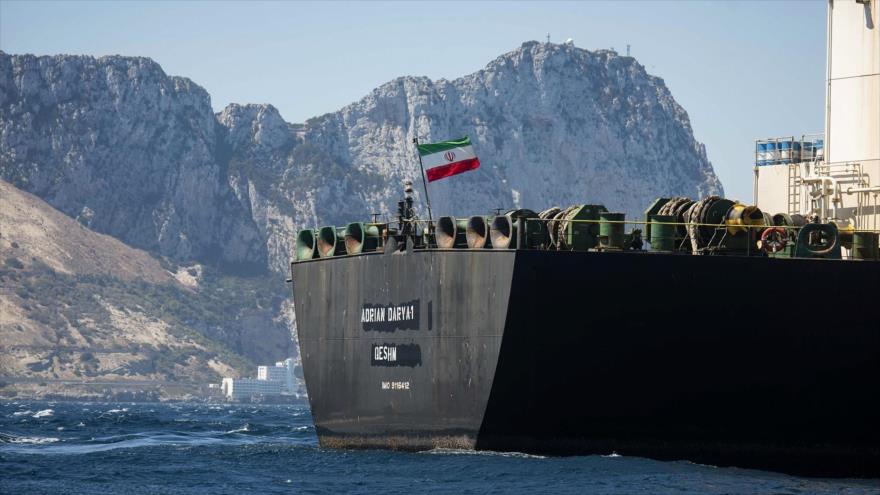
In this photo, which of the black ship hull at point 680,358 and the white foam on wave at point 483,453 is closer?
the black ship hull at point 680,358

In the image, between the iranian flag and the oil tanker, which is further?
the iranian flag

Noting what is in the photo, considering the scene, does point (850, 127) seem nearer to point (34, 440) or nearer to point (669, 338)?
point (669, 338)

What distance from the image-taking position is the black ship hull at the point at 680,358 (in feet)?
130

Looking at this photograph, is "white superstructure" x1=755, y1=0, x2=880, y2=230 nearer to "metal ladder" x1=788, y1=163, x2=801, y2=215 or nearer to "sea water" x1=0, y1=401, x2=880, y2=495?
"metal ladder" x1=788, y1=163, x2=801, y2=215

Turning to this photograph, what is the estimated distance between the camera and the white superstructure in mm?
45344

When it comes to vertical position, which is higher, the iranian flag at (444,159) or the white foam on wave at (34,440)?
the iranian flag at (444,159)

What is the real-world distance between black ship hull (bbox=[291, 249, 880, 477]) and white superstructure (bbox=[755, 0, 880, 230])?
534 centimetres

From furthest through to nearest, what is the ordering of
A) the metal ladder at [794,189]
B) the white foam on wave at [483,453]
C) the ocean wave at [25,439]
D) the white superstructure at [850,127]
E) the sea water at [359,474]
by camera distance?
the ocean wave at [25,439], the metal ladder at [794,189], the white superstructure at [850,127], the white foam on wave at [483,453], the sea water at [359,474]

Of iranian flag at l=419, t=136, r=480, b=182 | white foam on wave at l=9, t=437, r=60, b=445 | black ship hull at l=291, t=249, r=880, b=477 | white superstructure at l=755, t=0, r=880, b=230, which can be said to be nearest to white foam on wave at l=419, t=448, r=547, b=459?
black ship hull at l=291, t=249, r=880, b=477

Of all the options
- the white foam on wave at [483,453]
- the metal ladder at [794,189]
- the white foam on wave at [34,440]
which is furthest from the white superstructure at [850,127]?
the white foam on wave at [34,440]

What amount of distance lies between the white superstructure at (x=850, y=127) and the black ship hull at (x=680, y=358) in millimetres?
5343

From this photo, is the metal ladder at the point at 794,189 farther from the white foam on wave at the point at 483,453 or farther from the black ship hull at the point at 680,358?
the white foam on wave at the point at 483,453

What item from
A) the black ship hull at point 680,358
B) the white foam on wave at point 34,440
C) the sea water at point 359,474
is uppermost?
the black ship hull at point 680,358

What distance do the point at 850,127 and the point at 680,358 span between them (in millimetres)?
10891
